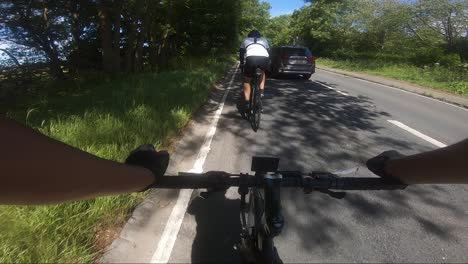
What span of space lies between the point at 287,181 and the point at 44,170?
38.2 inches

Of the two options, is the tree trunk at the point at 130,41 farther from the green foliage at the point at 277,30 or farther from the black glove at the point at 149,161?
the green foliage at the point at 277,30

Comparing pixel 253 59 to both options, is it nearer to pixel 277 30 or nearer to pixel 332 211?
pixel 332 211

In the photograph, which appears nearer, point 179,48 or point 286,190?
point 286,190

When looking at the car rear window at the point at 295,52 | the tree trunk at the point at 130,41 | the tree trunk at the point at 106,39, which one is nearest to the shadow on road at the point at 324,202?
the tree trunk at the point at 106,39

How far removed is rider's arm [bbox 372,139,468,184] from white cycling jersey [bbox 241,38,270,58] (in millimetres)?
6278

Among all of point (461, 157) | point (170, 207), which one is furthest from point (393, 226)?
point (461, 157)

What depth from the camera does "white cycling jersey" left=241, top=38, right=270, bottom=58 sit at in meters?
7.49

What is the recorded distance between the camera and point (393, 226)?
351 cm

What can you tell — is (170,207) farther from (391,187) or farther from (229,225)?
(391,187)

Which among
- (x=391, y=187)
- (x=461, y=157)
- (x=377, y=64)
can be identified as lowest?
(x=377, y=64)

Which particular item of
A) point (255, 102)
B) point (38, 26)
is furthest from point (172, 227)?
point (38, 26)

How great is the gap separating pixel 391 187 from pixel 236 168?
3.44 m

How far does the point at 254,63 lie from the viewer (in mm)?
7367

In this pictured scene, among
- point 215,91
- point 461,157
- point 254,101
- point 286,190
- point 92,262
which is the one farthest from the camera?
point 215,91
